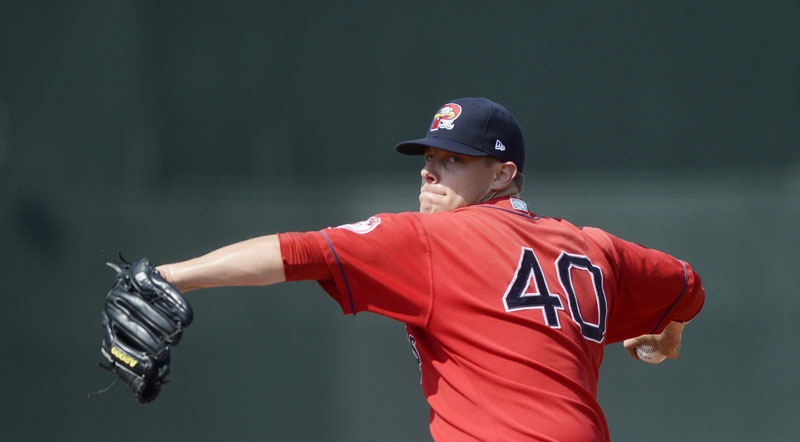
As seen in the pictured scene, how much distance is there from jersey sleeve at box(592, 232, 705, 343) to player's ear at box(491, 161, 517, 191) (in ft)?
1.36

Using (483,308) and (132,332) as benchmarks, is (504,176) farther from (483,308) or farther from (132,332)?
(132,332)

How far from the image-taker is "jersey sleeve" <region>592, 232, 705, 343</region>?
98.3 inches

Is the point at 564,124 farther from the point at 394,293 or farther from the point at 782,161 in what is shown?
the point at 394,293

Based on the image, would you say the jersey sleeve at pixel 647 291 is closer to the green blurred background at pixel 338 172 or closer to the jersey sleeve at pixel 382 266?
the jersey sleeve at pixel 382 266

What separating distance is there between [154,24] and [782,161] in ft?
14.3

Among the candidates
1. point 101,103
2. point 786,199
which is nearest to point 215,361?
point 101,103

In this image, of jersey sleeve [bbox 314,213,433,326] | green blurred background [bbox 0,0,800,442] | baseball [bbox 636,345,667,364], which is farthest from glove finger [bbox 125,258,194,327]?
green blurred background [bbox 0,0,800,442]

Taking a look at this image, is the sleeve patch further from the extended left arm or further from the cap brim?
the cap brim

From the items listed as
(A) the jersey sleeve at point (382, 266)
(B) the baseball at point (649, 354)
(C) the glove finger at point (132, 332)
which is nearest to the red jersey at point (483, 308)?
(A) the jersey sleeve at point (382, 266)

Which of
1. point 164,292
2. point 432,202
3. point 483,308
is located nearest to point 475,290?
point 483,308

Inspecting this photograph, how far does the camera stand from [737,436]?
190 inches

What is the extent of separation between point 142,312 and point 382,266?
0.63 metres

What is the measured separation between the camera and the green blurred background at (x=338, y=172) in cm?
464

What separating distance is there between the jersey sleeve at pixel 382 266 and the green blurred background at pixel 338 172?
2.75 meters
